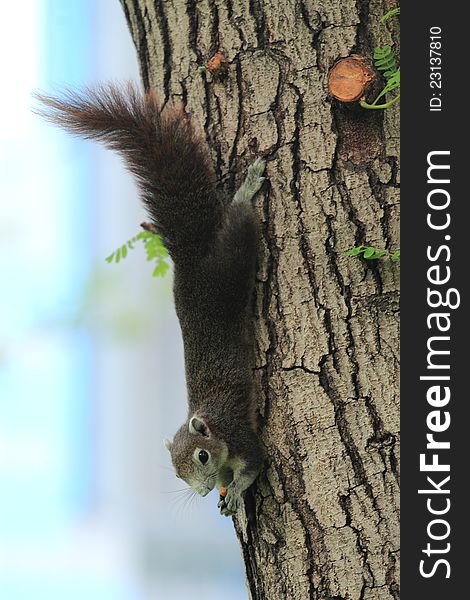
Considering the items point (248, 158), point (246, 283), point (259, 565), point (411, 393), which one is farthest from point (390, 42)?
point (259, 565)

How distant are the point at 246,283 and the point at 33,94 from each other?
0.58 meters

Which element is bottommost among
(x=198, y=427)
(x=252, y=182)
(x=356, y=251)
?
(x=198, y=427)

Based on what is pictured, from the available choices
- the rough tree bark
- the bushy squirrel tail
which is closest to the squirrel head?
the rough tree bark

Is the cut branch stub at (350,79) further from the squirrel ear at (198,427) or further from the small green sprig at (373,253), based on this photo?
the squirrel ear at (198,427)

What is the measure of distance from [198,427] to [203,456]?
9cm

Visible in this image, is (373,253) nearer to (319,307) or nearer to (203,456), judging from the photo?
(319,307)

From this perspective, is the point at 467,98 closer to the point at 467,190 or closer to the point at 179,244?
the point at 467,190

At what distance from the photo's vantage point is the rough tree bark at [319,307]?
5.16ft

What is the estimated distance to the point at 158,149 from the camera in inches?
71.4

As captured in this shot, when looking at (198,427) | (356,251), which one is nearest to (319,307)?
(356,251)

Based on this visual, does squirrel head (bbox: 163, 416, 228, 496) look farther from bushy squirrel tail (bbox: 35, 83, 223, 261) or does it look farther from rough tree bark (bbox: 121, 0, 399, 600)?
bushy squirrel tail (bbox: 35, 83, 223, 261)

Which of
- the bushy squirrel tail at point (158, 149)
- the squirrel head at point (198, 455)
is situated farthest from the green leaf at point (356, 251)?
the squirrel head at point (198, 455)

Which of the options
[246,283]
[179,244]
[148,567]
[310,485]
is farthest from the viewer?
[148,567]

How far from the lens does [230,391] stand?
5.70 ft
